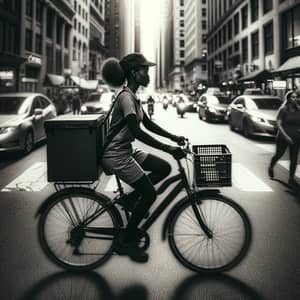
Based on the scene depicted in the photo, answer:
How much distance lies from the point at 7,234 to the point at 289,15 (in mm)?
33822

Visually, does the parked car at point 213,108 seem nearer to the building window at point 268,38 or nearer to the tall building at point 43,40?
the building window at point 268,38

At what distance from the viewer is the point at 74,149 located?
391 centimetres

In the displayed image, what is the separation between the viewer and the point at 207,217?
158 inches

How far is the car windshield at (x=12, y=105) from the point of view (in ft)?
40.8

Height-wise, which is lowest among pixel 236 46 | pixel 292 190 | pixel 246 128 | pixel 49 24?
pixel 292 190

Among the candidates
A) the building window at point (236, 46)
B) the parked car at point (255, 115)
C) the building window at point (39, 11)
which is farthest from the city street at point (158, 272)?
the building window at point (236, 46)

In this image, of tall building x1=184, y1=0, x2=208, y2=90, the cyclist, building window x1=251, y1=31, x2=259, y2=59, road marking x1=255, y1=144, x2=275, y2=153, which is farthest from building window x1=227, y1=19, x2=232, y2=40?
the cyclist

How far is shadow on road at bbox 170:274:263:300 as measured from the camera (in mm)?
3420

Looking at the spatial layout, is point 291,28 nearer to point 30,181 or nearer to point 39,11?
point 39,11

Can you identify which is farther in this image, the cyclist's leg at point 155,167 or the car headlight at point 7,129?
the car headlight at point 7,129

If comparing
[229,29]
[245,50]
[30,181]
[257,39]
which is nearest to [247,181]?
[30,181]

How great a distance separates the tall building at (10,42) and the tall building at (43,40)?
20.7 inches

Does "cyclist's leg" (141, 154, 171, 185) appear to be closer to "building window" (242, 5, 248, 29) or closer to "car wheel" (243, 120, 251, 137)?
"car wheel" (243, 120, 251, 137)

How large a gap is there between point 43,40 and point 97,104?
2696cm
